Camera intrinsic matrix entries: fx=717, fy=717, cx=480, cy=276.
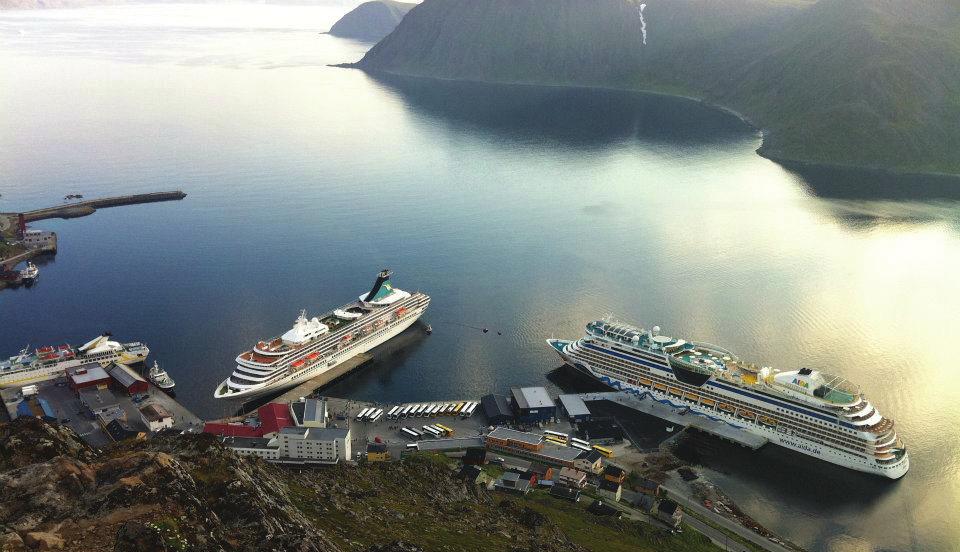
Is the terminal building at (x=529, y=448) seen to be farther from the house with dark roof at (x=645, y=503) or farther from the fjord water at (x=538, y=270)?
the fjord water at (x=538, y=270)

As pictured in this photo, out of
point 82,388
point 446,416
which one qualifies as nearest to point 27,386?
point 82,388

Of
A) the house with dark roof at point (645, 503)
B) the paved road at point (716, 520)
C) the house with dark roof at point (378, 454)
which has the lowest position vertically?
the paved road at point (716, 520)

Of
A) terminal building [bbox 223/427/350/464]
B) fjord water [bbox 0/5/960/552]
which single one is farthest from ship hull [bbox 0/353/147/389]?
terminal building [bbox 223/427/350/464]

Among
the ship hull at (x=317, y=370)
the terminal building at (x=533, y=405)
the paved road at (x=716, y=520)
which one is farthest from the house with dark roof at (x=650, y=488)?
the ship hull at (x=317, y=370)

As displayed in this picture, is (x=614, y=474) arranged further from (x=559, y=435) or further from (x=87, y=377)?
(x=87, y=377)

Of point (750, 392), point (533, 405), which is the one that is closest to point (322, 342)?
point (533, 405)

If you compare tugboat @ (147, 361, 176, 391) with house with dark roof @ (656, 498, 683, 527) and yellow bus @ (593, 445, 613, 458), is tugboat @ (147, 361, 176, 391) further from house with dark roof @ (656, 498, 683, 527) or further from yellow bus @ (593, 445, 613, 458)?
house with dark roof @ (656, 498, 683, 527)
